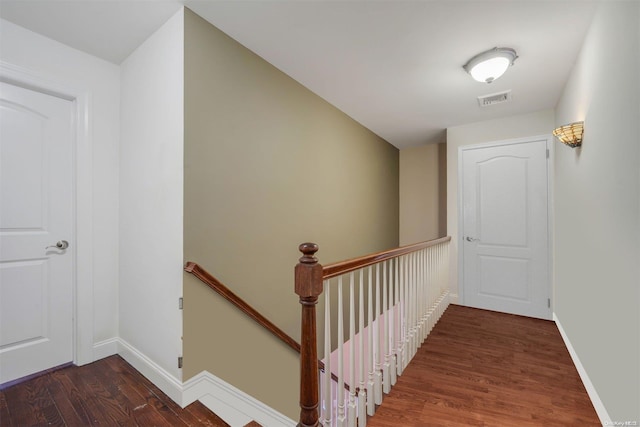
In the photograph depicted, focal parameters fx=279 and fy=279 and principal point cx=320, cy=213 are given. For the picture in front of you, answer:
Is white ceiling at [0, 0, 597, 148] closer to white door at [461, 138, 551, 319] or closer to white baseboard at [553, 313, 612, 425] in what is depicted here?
white door at [461, 138, 551, 319]

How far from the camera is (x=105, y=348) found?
2.21 metres

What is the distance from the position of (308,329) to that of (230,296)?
0.86 meters

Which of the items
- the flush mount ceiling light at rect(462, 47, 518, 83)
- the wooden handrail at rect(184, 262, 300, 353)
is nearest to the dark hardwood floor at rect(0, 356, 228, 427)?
the wooden handrail at rect(184, 262, 300, 353)

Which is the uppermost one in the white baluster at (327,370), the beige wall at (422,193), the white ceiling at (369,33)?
the white ceiling at (369,33)

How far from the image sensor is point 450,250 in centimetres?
375

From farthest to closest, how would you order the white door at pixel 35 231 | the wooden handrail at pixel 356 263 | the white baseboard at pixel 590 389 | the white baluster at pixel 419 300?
the white baluster at pixel 419 300 → the white door at pixel 35 231 → the white baseboard at pixel 590 389 → the wooden handrail at pixel 356 263

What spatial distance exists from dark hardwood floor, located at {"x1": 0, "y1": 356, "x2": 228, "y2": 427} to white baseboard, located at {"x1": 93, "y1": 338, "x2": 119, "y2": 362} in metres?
0.17

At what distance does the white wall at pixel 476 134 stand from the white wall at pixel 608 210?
105cm

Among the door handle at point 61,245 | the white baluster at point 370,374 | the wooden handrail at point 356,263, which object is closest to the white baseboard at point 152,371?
the door handle at point 61,245

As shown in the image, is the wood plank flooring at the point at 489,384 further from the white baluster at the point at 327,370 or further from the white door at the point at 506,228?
the white door at the point at 506,228

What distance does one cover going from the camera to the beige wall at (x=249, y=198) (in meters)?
1.78

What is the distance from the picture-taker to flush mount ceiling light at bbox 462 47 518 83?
2070mm

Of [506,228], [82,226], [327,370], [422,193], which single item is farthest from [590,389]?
[82,226]

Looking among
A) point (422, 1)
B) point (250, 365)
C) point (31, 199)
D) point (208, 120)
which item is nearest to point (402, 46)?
point (422, 1)
